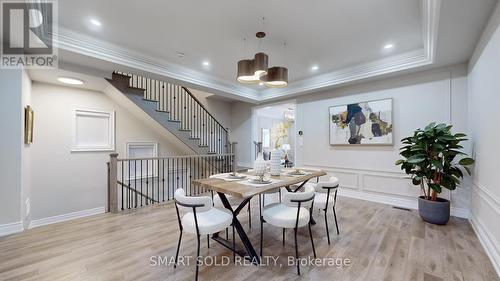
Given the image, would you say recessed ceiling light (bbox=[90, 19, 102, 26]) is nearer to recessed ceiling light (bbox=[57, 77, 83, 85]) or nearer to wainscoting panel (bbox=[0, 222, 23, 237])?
recessed ceiling light (bbox=[57, 77, 83, 85])

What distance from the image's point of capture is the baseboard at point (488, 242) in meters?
2.07

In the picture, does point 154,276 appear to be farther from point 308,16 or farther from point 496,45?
point 496,45

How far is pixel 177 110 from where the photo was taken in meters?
5.98

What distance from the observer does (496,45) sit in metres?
2.12

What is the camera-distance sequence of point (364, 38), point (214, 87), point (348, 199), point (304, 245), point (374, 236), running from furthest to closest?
1. point (214, 87)
2. point (348, 199)
3. point (364, 38)
4. point (374, 236)
5. point (304, 245)

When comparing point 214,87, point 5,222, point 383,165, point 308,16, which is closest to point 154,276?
point 5,222

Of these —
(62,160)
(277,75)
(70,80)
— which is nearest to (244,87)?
(277,75)

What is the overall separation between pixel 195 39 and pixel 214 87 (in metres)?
1.78

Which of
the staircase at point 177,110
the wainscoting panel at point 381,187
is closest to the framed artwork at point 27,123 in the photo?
the staircase at point 177,110

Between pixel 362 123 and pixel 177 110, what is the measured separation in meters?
4.80

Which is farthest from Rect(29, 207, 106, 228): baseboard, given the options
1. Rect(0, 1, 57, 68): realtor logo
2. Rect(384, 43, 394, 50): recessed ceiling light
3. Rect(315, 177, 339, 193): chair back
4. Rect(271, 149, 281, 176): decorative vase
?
Rect(384, 43, 394, 50): recessed ceiling light

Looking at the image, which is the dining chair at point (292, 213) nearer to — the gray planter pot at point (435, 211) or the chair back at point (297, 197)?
the chair back at point (297, 197)

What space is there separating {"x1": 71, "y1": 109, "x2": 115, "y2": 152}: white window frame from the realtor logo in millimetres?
1498

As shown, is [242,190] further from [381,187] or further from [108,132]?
[108,132]
